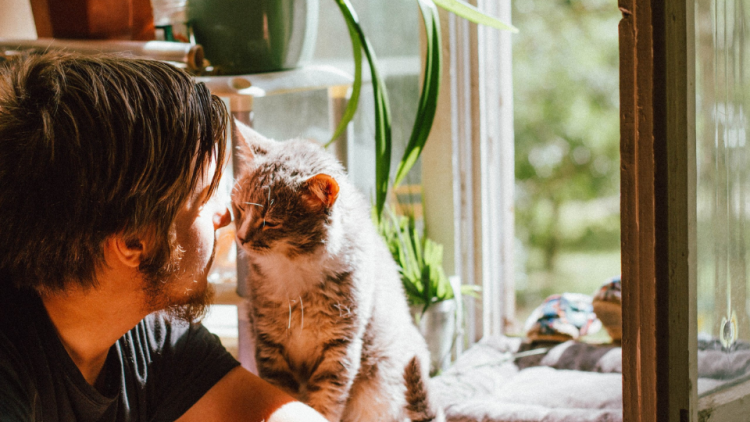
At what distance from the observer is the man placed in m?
0.72

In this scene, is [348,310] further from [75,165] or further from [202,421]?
[75,165]

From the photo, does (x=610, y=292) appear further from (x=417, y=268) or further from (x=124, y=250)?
(x=124, y=250)

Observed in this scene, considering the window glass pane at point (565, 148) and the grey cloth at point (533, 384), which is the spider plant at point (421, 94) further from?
the window glass pane at point (565, 148)

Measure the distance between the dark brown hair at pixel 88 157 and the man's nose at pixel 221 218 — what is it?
15cm

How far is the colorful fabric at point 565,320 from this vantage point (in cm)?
178

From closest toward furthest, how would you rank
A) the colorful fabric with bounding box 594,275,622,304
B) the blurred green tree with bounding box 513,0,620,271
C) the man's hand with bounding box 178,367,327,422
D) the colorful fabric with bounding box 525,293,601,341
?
the man's hand with bounding box 178,367,327,422
the colorful fabric with bounding box 594,275,622,304
the colorful fabric with bounding box 525,293,601,341
the blurred green tree with bounding box 513,0,620,271

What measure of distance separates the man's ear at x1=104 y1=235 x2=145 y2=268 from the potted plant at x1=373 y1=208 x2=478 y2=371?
2.97 ft

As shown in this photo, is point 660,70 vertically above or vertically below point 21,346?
above

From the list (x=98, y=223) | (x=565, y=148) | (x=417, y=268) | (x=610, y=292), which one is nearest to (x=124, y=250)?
(x=98, y=223)

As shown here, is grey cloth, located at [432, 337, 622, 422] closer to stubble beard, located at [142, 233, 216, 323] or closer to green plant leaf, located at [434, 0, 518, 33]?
stubble beard, located at [142, 233, 216, 323]

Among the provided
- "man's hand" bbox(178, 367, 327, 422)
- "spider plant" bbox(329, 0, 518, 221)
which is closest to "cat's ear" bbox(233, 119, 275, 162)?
"spider plant" bbox(329, 0, 518, 221)

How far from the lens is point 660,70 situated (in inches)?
24.5

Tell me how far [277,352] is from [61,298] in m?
0.41

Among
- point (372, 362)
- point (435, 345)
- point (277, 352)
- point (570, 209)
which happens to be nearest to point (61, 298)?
point (277, 352)
